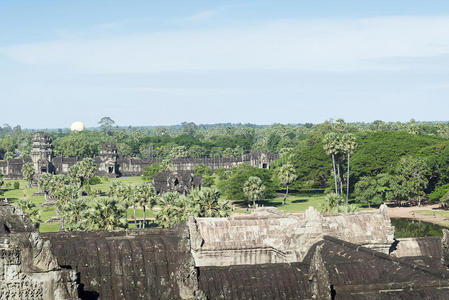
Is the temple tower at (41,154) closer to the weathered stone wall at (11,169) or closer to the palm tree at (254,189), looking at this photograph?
the weathered stone wall at (11,169)

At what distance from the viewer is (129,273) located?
21.2 m

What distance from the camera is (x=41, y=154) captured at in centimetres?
18038

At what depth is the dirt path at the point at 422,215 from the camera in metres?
91.4

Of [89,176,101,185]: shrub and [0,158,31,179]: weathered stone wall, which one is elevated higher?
[0,158,31,179]: weathered stone wall

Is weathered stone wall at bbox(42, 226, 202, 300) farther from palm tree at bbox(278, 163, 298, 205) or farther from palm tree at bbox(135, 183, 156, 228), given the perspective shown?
palm tree at bbox(278, 163, 298, 205)

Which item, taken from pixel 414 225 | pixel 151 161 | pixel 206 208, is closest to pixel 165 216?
pixel 206 208

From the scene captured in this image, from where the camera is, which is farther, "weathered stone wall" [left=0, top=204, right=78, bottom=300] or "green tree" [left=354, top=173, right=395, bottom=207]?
"green tree" [left=354, top=173, right=395, bottom=207]

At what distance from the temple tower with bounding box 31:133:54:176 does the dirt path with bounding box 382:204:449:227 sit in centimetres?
10853

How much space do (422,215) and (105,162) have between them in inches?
4402

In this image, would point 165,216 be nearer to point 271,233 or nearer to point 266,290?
point 271,233

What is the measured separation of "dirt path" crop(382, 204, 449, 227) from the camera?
9136cm

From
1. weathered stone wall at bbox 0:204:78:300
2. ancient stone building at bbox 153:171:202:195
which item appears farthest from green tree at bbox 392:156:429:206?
weathered stone wall at bbox 0:204:78:300

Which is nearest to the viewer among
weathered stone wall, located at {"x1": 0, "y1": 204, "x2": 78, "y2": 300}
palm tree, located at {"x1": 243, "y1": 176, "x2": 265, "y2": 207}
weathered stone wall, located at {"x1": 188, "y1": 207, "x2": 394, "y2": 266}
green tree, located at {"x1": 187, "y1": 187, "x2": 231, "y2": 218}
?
weathered stone wall, located at {"x1": 0, "y1": 204, "x2": 78, "y2": 300}

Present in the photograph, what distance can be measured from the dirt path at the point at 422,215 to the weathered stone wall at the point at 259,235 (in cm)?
5662
